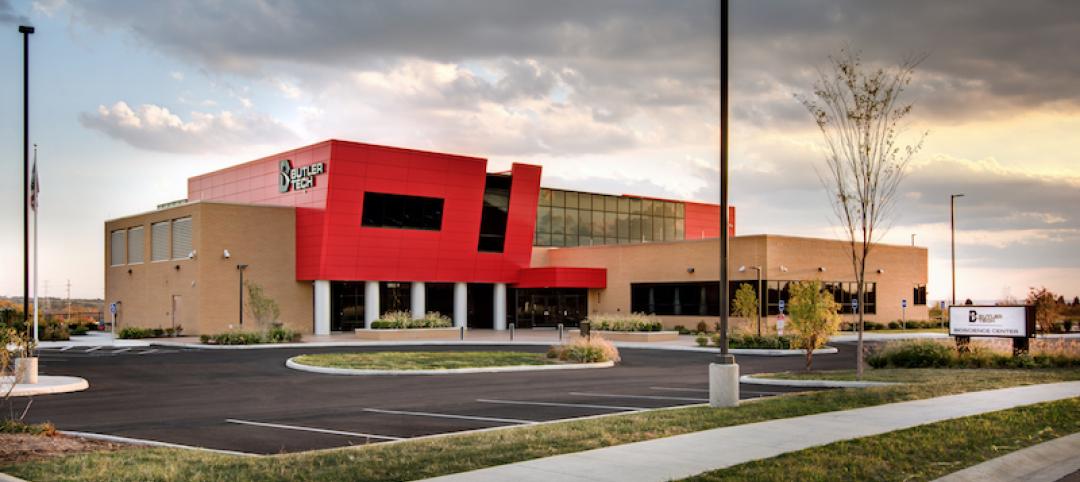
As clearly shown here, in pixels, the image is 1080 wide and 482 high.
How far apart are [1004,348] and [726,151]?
16154 mm

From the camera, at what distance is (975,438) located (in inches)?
471

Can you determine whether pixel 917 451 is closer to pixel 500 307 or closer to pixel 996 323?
pixel 996 323

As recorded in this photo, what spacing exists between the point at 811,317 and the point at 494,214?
33.9 metres

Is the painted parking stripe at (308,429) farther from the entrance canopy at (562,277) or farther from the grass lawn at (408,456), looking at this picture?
the entrance canopy at (562,277)

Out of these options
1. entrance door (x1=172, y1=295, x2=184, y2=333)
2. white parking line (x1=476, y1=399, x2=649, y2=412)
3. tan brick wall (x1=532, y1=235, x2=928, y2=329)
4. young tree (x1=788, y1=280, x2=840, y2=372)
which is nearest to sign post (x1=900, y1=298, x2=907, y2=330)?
tan brick wall (x1=532, y1=235, x2=928, y2=329)

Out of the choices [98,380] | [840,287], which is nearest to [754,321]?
[840,287]

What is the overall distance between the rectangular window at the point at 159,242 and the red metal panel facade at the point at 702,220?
149 ft

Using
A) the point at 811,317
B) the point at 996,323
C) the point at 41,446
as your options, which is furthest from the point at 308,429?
the point at 996,323

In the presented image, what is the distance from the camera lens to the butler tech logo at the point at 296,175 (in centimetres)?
5022

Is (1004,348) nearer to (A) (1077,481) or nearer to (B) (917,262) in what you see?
(A) (1077,481)

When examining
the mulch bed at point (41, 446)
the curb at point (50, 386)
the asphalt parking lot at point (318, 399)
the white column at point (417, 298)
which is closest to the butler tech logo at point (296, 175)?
the white column at point (417, 298)

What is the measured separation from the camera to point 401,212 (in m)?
53.0

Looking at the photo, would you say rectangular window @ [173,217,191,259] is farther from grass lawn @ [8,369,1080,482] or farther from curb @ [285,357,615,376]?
grass lawn @ [8,369,1080,482]

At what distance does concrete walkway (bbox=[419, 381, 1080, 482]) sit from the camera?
9.48 meters
